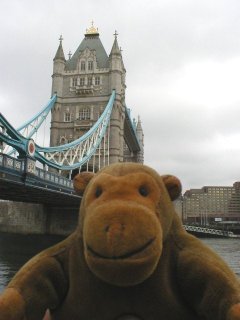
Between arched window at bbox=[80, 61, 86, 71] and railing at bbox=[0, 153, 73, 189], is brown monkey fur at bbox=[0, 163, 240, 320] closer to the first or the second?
railing at bbox=[0, 153, 73, 189]

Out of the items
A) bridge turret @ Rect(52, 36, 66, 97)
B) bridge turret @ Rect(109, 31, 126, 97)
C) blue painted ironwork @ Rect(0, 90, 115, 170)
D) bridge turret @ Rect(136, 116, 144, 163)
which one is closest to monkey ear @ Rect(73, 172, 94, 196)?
blue painted ironwork @ Rect(0, 90, 115, 170)

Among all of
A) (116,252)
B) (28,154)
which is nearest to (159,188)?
(116,252)

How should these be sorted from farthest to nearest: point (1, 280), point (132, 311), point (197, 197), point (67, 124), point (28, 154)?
point (197, 197) → point (67, 124) → point (28, 154) → point (1, 280) → point (132, 311)

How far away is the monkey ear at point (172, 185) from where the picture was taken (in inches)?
125

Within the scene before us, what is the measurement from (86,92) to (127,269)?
48213 millimetres

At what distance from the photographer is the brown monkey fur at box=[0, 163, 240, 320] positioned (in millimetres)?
2504

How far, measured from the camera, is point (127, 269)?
2473 mm

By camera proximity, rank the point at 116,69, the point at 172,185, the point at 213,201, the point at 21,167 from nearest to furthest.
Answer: the point at 172,185
the point at 21,167
the point at 116,69
the point at 213,201

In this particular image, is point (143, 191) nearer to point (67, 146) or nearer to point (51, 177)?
point (51, 177)

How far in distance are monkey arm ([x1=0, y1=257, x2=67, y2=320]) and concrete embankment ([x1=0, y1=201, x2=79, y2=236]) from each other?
35.6 meters

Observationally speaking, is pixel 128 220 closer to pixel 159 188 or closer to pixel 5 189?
pixel 159 188

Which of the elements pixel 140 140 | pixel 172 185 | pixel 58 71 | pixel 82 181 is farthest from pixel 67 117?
pixel 172 185

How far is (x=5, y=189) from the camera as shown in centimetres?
2195

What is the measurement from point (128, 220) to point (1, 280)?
45.6 ft
